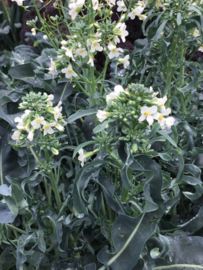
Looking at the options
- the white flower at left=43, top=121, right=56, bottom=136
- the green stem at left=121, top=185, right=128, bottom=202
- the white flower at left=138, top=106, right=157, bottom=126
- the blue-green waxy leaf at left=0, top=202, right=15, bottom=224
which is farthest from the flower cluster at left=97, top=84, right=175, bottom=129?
the blue-green waxy leaf at left=0, top=202, right=15, bottom=224

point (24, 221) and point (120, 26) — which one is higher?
point (120, 26)

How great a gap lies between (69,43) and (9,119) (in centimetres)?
46

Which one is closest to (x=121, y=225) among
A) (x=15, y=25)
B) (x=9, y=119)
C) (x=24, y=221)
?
(x=24, y=221)

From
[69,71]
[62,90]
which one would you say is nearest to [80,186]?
[69,71]

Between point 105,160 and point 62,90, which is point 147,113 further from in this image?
point 62,90

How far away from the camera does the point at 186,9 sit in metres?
1.15

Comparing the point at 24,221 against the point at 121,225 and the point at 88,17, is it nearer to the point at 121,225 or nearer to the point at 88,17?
the point at 121,225

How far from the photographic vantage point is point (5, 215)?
3.23 feet

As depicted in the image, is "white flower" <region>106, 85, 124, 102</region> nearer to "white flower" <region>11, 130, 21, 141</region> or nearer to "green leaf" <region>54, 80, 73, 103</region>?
"white flower" <region>11, 130, 21, 141</region>

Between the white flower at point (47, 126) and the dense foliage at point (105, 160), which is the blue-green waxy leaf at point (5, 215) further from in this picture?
the white flower at point (47, 126)

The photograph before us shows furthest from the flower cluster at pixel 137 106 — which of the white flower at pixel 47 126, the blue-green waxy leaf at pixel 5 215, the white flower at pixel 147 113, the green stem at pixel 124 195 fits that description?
the blue-green waxy leaf at pixel 5 215

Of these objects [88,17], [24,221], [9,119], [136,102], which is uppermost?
[88,17]

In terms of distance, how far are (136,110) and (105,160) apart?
0.24 m

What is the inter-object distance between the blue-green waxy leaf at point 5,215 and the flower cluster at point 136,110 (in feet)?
1.66
